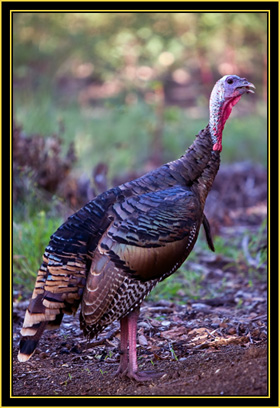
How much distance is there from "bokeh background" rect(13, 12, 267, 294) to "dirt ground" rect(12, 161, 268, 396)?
1.53 metres

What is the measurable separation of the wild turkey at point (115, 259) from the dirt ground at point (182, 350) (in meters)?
0.30

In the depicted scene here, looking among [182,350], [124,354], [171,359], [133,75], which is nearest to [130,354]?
[124,354]

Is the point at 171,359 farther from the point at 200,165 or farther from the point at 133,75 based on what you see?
the point at 133,75

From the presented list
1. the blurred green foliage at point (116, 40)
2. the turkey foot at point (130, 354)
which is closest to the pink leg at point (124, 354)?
the turkey foot at point (130, 354)

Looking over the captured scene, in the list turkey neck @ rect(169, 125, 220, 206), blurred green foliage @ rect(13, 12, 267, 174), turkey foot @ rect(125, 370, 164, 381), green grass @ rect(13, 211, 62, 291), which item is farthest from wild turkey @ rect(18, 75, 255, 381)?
blurred green foliage @ rect(13, 12, 267, 174)

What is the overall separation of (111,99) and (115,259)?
39.7 feet

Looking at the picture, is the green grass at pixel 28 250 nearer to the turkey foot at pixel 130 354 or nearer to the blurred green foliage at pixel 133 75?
the turkey foot at pixel 130 354

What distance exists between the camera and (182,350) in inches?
182

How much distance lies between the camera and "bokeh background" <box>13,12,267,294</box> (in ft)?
25.5

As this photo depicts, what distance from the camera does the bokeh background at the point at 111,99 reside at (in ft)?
25.5

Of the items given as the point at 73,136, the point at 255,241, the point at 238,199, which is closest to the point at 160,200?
the point at 255,241

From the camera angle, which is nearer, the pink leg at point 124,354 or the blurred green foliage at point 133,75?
the pink leg at point 124,354

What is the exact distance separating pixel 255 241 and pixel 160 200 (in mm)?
3066

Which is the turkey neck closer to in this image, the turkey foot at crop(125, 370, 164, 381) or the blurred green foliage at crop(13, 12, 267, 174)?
the turkey foot at crop(125, 370, 164, 381)
